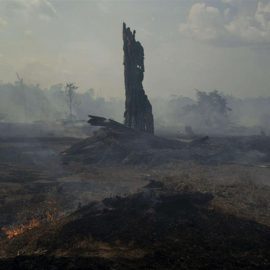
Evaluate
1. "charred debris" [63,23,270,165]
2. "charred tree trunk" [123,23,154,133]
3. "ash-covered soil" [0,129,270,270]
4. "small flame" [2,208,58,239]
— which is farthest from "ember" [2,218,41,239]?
"charred tree trunk" [123,23,154,133]

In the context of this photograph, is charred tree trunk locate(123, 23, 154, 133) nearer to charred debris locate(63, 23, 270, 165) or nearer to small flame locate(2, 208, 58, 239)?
charred debris locate(63, 23, 270, 165)

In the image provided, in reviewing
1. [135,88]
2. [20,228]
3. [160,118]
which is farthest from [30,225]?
[160,118]

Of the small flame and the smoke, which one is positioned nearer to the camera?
the small flame

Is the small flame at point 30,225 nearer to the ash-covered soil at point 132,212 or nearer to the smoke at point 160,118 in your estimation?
the ash-covered soil at point 132,212

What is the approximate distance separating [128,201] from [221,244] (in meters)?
4.67

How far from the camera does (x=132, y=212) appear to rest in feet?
46.9

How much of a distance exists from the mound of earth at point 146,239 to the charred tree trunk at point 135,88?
84.2ft

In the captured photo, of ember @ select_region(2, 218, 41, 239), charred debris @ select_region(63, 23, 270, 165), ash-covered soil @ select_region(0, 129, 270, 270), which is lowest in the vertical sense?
ember @ select_region(2, 218, 41, 239)

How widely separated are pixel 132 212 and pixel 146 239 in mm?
2480

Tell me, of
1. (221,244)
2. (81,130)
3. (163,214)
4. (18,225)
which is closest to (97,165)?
(18,225)

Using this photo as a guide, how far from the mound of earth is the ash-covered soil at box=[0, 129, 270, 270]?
0.03m

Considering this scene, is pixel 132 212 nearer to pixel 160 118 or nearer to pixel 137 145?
pixel 137 145

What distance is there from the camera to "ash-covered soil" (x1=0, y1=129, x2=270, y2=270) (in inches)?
411

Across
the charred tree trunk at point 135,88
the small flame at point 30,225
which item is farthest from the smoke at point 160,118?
the small flame at point 30,225
